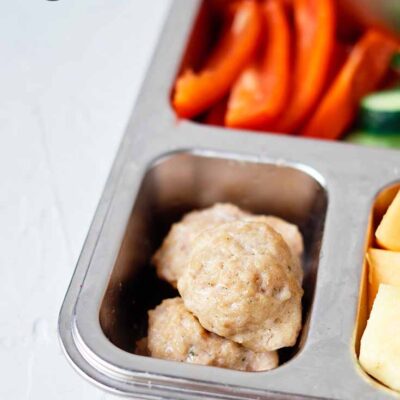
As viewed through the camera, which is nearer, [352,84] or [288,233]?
[288,233]

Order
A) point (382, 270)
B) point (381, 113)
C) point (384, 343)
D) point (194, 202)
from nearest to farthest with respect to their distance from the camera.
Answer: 1. point (384, 343)
2. point (382, 270)
3. point (194, 202)
4. point (381, 113)

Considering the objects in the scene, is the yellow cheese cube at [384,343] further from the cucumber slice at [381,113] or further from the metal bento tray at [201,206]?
the cucumber slice at [381,113]

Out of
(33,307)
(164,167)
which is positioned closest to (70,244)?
(33,307)

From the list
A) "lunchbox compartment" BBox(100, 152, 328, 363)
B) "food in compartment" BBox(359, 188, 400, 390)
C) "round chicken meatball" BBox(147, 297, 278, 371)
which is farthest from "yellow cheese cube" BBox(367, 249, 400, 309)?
"round chicken meatball" BBox(147, 297, 278, 371)

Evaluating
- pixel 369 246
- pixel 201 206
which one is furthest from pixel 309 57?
pixel 369 246

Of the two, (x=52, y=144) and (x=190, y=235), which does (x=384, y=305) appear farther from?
(x=52, y=144)

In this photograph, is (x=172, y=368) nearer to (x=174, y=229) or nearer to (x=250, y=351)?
(x=250, y=351)

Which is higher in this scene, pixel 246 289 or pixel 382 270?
pixel 246 289
